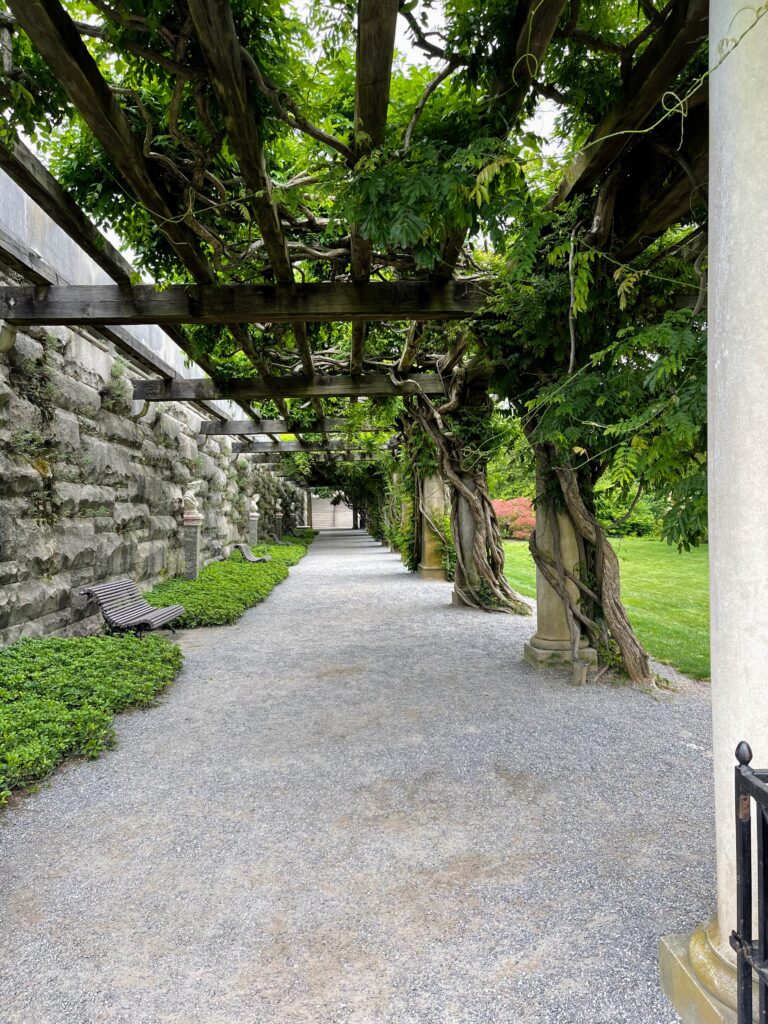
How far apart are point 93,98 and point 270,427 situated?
792cm

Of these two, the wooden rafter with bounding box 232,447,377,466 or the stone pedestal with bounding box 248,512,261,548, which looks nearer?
the stone pedestal with bounding box 248,512,261,548

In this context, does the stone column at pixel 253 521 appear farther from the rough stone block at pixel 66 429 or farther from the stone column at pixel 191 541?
the rough stone block at pixel 66 429

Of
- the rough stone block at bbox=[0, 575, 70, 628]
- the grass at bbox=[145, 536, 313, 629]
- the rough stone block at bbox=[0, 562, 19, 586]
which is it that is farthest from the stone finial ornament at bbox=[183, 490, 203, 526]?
the rough stone block at bbox=[0, 562, 19, 586]

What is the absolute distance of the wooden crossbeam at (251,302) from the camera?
4117 mm

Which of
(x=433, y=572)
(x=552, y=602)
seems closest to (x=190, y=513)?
(x=433, y=572)

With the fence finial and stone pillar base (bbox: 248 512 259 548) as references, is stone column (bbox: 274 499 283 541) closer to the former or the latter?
stone pillar base (bbox: 248 512 259 548)

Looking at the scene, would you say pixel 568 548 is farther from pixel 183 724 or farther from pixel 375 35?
pixel 375 35

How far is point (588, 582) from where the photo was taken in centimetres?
456

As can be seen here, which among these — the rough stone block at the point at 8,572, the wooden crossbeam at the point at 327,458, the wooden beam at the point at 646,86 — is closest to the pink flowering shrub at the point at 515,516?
the wooden crossbeam at the point at 327,458

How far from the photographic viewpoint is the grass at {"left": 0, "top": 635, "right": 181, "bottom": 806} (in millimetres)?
2877

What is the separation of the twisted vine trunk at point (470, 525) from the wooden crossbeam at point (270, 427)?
2516 millimetres

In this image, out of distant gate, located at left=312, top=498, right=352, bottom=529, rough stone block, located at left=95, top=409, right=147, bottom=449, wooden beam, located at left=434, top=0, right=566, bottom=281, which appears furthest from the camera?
distant gate, located at left=312, top=498, right=352, bottom=529

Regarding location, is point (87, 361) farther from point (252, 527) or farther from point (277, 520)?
point (277, 520)

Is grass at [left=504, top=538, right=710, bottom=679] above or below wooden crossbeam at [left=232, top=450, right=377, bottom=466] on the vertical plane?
below
